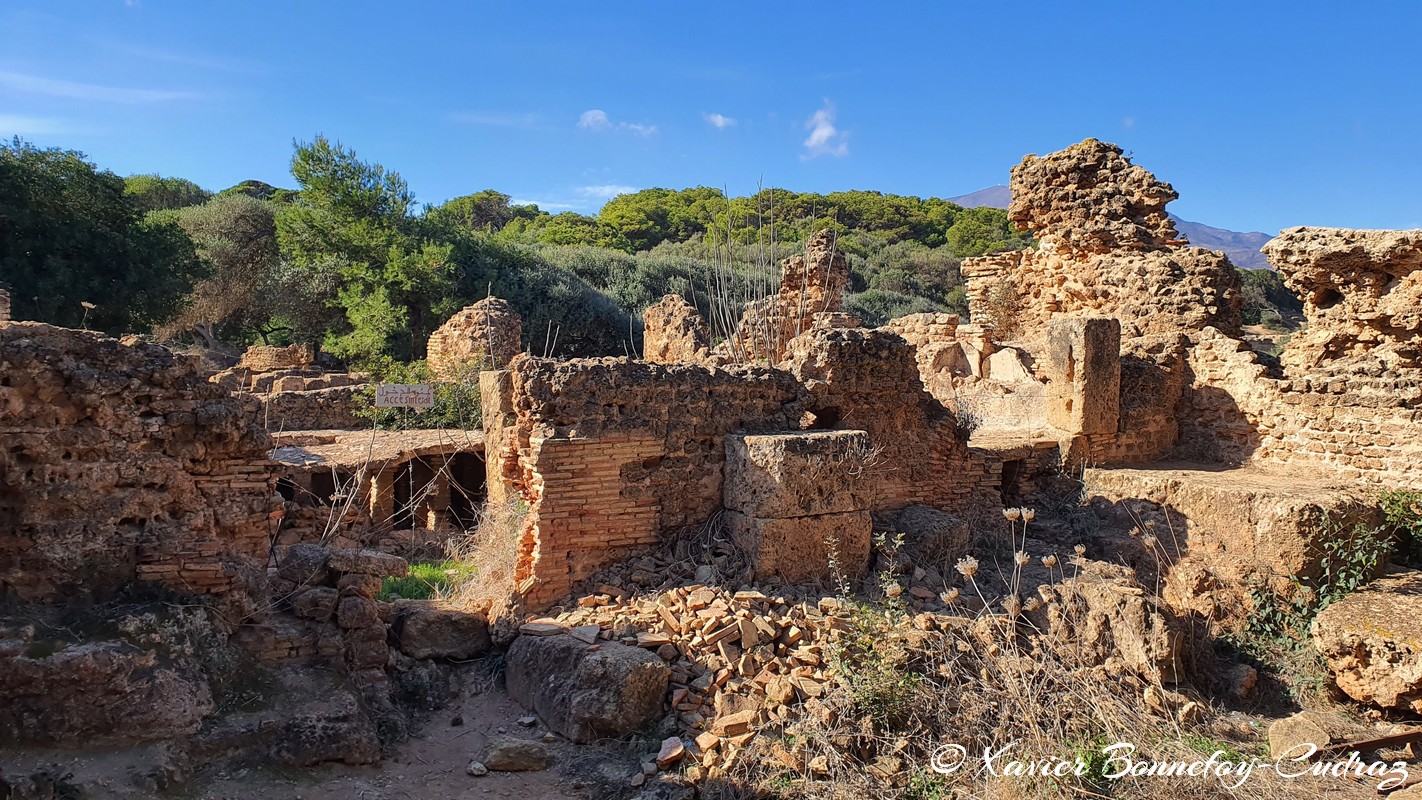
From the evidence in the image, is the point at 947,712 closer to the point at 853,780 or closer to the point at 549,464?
the point at 853,780

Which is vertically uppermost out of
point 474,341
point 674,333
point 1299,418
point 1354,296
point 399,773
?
point 1354,296

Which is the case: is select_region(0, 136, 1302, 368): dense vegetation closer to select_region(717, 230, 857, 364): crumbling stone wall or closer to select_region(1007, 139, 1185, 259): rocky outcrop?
select_region(717, 230, 857, 364): crumbling stone wall

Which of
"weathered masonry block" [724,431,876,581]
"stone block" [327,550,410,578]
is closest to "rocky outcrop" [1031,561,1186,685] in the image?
"weathered masonry block" [724,431,876,581]

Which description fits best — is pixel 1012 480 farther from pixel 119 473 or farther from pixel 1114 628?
pixel 119 473

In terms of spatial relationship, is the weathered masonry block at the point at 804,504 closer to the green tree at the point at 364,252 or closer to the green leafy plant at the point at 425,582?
the green leafy plant at the point at 425,582

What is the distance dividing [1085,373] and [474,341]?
938 centimetres

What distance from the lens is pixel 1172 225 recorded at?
13.0 m

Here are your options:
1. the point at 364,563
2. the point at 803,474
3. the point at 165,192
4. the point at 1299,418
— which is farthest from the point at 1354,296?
the point at 165,192

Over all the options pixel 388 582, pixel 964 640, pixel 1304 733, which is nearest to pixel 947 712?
pixel 964 640

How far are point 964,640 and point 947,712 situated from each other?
615 millimetres

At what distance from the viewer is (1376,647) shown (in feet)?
21.1

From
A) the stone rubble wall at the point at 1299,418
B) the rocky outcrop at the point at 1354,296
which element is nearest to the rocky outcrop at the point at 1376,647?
the stone rubble wall at the point at 1299,418

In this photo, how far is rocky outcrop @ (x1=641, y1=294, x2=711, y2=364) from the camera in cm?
1366

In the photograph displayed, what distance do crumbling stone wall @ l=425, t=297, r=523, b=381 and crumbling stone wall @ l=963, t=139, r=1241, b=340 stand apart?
787cm
